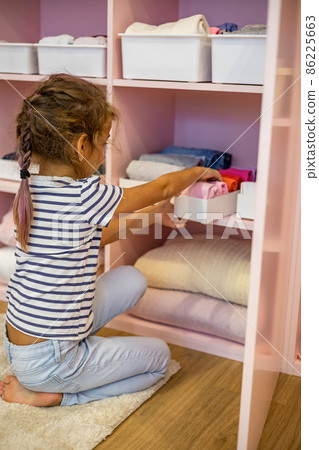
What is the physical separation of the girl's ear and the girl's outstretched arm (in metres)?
0.13

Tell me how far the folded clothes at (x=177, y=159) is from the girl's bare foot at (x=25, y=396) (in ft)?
2.48

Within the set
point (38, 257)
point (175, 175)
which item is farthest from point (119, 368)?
point (175, 175)

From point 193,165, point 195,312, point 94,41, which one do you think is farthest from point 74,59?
A: point 195,312

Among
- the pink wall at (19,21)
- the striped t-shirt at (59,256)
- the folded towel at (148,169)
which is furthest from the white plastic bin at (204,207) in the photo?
the pink wall at (19,21)

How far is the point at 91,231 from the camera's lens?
4.05 feet

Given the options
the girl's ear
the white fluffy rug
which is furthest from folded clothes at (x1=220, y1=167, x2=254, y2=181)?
the white fluffy rug

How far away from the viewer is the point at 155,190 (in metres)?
1.29

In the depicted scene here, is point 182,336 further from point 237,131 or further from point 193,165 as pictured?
point 237,131

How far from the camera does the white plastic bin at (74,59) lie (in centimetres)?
158

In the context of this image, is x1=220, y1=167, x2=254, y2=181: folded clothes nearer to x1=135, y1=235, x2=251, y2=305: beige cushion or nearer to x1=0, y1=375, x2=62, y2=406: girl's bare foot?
x1=135, y1=235, x2=251, y2=305: beige cushion

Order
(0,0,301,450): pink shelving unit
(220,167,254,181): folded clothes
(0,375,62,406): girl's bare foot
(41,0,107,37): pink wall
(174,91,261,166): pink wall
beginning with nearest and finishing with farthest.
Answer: (0,0,301,450): pink shelving unit < (0,375,62,406): girl's bare foot < (220,167,254,181): folded clothes < (174,91,261,166): pink wall < (41,0,107,37): pink wall

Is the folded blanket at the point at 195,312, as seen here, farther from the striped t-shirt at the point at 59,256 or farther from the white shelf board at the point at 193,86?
the white shelf board at the point at 193,86

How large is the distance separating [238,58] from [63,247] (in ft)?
2.14

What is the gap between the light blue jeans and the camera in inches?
48.4
